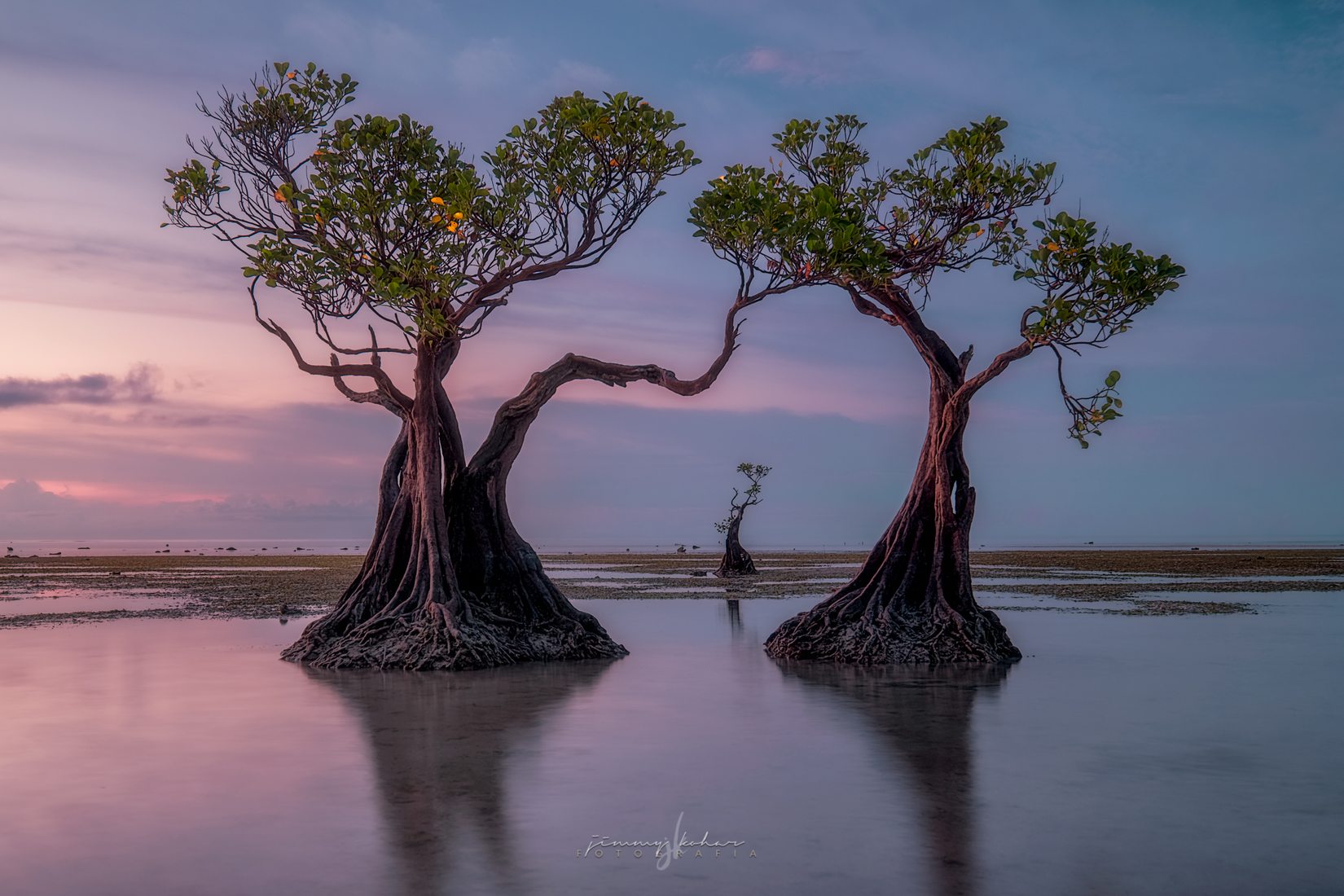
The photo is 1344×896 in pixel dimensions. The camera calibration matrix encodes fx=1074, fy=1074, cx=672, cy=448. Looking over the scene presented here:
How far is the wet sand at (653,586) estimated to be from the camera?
28.6 m

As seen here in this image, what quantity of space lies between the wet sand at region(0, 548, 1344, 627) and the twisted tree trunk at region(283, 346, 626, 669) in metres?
8.90

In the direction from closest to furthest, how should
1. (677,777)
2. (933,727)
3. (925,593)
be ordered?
(677,777), (933,727), (925,593)

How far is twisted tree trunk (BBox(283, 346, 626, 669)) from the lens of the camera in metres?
17.2

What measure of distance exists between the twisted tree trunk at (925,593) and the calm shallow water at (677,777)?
1046 mm

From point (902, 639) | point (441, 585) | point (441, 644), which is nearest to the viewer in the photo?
point (441, 644)

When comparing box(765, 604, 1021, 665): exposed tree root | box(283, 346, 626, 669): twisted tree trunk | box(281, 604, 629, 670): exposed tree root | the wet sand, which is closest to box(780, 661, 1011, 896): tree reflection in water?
box(765, 604, 1021, 665): exposed tree root

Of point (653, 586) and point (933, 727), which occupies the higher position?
point (653, 586)

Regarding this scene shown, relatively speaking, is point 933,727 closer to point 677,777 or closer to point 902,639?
point 677,777

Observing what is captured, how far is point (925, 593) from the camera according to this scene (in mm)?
18625

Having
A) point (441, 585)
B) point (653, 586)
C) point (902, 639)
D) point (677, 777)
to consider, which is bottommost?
point (677, 777)

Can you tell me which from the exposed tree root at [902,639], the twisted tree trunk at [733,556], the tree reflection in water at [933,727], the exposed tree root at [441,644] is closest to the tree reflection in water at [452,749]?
the exposed tree root at [441,644]

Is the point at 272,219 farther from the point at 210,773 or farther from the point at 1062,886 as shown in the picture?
the point at 1062,886

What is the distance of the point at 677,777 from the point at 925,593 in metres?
10.3

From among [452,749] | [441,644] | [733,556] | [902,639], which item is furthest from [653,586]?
[452,749]
